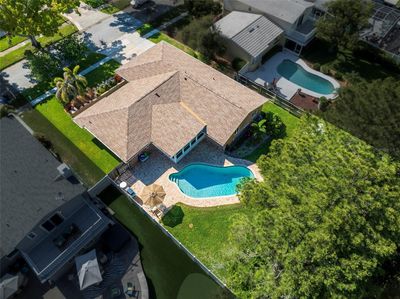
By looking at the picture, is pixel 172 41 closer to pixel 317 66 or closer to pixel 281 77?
pixel 281 77

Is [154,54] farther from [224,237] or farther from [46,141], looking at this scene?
[224,237]

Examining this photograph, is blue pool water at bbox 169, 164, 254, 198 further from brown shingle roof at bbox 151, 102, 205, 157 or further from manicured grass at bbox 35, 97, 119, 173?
manicured grass at bbox 35, 97, 119, 173

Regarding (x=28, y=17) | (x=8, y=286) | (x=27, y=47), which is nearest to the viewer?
(x=8, y=286)

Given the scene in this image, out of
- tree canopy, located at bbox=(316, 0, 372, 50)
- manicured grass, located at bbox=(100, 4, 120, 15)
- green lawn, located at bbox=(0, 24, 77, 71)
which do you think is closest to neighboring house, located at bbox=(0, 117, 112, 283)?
green lawn, located at bbox=(0, 24, 77, 71)

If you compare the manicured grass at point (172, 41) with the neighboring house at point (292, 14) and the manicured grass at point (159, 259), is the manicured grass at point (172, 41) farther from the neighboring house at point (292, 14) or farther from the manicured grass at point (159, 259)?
the manicured grass at point (159, 259)

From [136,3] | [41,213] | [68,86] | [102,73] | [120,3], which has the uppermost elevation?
[136,3]

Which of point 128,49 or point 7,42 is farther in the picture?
point 7,42

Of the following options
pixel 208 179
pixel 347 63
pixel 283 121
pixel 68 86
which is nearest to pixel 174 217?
pixel 208 179

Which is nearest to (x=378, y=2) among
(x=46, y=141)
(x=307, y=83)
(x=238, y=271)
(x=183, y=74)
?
(x=307, y=83)
